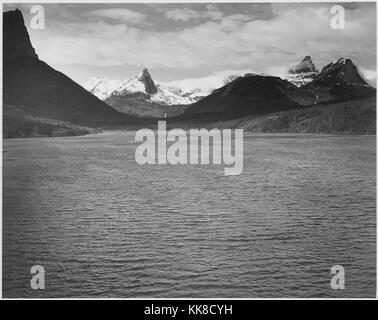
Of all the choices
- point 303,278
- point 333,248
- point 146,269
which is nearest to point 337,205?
point 333,248

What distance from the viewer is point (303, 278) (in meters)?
32.6

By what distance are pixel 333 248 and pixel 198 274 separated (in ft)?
40.3

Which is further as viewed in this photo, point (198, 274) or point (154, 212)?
point (154, 212)

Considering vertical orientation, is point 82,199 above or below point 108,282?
above

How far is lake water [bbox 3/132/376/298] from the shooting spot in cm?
3197

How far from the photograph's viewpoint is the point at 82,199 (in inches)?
2315

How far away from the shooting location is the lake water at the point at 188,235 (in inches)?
1259

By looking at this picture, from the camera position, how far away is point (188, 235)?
42.2 metres
